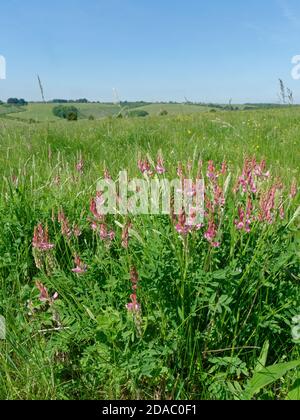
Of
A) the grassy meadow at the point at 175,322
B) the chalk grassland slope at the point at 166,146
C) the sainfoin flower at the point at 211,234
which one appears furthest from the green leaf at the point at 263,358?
the chalk grassland slope at the point at 166,146

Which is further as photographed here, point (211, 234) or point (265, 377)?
point (211, 234)

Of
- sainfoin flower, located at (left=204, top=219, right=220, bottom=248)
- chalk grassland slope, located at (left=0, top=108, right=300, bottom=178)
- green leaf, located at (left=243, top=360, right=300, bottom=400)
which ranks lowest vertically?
green leaf, located at (left=243, top=360, right=300, bottom=400)

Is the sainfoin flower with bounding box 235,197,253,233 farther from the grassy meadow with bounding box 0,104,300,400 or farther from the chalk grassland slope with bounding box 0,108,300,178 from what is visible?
the chalk grassland slope with bounding box 0,108,300,178

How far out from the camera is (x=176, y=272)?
175cm

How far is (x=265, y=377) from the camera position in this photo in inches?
62.1

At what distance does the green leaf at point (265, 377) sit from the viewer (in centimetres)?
153

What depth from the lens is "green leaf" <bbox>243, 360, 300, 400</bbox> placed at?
1.53m

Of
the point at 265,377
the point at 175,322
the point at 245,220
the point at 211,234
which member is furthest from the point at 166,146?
the point at 265,377

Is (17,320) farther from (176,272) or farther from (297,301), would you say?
(297,301)

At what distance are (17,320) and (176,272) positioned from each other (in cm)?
88

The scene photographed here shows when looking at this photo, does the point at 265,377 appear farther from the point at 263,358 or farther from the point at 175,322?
the point at 175,322

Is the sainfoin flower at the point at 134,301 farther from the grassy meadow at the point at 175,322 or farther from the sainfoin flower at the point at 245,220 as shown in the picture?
the sainfoin flower at the point at 245,220

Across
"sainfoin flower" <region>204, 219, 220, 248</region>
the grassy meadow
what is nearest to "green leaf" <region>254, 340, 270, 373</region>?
→ the grassy meadow
